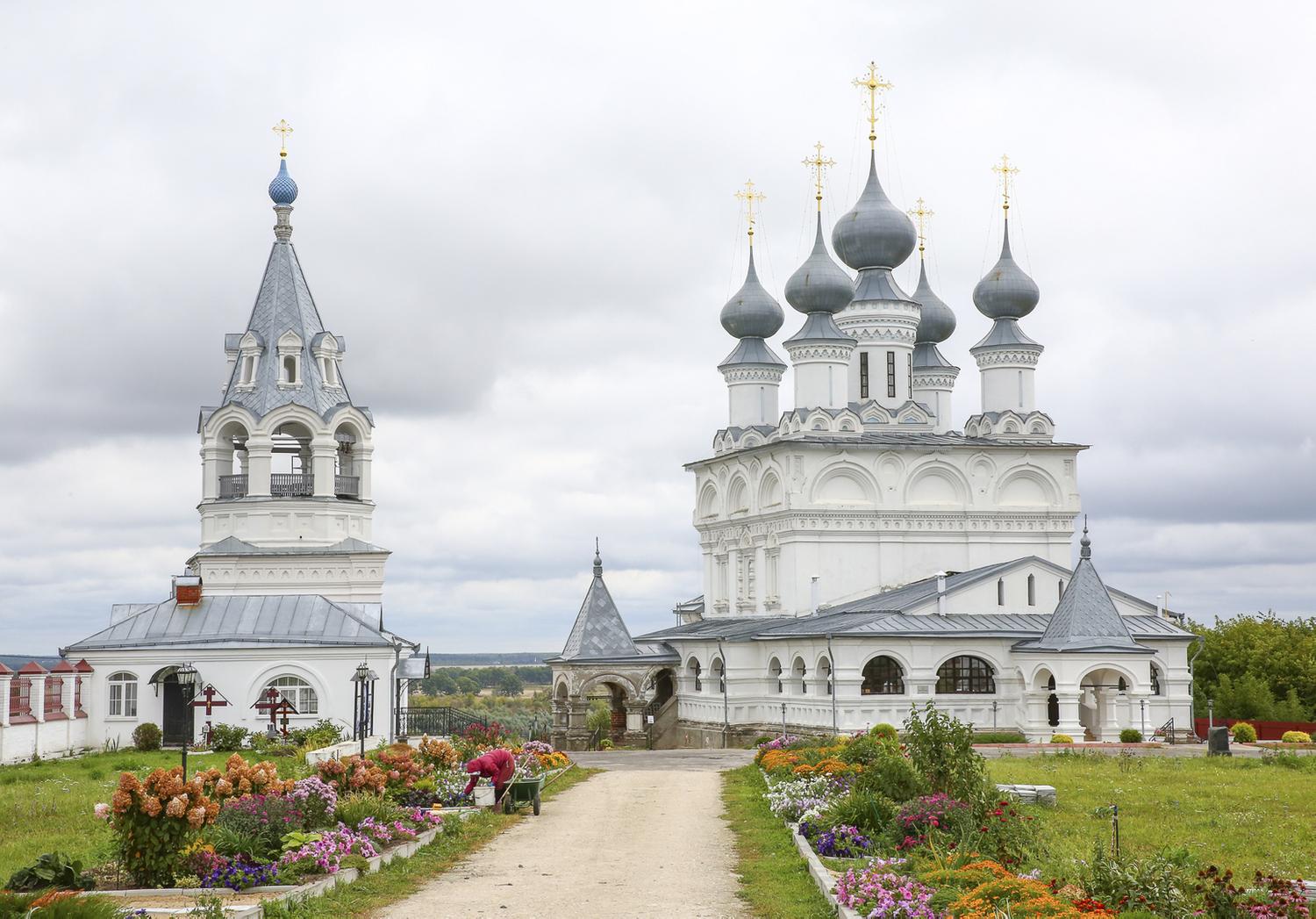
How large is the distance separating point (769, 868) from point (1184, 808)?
6.29 m

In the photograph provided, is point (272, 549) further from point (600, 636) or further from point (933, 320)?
point (933, 320)

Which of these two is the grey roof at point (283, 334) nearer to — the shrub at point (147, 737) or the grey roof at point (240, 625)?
the grey roof at point (240, 625)

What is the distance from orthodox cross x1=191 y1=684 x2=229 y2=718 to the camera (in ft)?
92.7

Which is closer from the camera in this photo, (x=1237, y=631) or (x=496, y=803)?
(x=496, y=803)

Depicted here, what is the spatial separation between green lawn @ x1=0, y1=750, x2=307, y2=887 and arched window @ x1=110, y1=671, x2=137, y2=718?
9.33ft

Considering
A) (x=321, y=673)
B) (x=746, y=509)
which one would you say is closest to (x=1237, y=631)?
(x=746, y=509)

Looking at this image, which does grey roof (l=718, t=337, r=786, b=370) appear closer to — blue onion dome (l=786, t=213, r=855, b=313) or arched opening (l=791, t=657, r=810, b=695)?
blue onion dome (l=786, t=213, r=855, b=313)

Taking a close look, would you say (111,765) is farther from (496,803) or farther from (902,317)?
(902,317)

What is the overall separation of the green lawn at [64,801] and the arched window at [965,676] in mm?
16296

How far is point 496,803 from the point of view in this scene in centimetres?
1781

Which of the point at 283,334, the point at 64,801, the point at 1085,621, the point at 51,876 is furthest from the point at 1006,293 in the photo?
the point at 51,876

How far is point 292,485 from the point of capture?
37.7m

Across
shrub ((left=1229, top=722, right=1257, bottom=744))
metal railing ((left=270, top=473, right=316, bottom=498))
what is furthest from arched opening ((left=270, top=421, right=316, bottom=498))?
shrub ((left=1229, top=722, right=1257, bottom=744))

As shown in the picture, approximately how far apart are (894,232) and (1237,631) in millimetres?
14176
